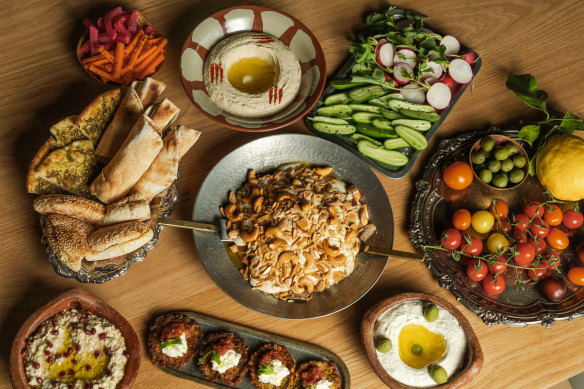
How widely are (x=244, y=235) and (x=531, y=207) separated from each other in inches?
53.1

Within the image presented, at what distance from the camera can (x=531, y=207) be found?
2061 mm

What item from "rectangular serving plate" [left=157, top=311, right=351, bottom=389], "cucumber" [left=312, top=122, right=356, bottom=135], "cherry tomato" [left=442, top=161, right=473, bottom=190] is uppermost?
"cucumber" [left=312, top=122, right=356, bottom=135]

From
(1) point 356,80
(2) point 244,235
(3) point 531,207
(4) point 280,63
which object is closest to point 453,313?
(3) point 531,207

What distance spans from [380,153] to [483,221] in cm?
57

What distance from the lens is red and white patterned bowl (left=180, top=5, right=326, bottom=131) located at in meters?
1.99

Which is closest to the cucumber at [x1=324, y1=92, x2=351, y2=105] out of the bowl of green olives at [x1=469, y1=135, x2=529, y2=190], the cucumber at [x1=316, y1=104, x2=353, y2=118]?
the cucumber at [x1=316, y1=104, x2=353, y2=118]

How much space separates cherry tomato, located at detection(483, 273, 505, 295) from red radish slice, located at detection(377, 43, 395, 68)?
1129mm

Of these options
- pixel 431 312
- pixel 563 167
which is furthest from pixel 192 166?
pixel 563 167

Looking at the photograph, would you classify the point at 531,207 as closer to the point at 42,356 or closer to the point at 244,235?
the point at 244,235

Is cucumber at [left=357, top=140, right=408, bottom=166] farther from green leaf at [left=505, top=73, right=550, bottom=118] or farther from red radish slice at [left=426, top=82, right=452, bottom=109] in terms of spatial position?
green leaf at [left=505, top=73, right=550, bottom=118]

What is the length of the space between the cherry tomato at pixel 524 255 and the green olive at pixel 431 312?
452mm

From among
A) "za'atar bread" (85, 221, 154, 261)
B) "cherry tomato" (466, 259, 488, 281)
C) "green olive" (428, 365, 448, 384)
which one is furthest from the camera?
"cherry tomato" (466, 259, 488, 281)

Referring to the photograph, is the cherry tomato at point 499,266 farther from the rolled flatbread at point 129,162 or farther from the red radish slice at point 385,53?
the rolled flatbread at point 129,162

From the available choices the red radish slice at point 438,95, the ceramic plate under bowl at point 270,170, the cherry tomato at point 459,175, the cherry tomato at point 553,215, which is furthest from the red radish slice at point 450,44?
the cherry tomato at point 553,215
